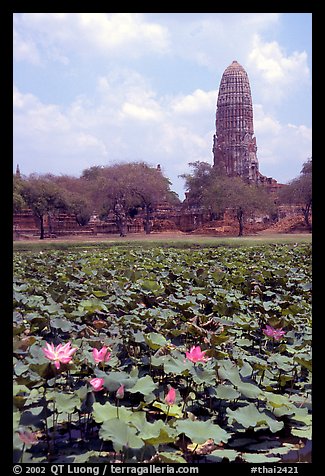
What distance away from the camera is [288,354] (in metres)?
2.74

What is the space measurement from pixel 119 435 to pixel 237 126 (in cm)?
444

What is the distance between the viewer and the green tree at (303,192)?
211 centimetres

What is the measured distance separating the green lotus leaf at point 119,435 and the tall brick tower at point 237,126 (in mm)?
1385

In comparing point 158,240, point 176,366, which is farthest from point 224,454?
point 158,240

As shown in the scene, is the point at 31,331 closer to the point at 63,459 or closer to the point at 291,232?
the point at 63,459

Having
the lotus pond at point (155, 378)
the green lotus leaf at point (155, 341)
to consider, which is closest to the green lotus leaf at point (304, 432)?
the lotus pond at point (155, 378)

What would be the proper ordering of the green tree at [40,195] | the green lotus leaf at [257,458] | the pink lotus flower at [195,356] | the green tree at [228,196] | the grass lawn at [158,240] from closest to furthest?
the green lotus leaf at [257,458]
the pink lotus flower at [195,356]
the green tree at [40,195]
the grass lawn at [158,240]
the green tree at [228,196]

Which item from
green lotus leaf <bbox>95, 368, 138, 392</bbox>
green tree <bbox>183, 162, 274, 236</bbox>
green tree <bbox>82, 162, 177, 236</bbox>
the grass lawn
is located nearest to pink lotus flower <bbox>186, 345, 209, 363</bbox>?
green lotus leaf <bbox>95, 368, 138, 392</bbox>

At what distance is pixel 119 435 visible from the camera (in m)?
1.58

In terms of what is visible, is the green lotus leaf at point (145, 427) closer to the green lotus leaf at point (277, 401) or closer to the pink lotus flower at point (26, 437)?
the pink lotus flower at point (26, 437)

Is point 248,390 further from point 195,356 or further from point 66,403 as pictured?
point 66,403

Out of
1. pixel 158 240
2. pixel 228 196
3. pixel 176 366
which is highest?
pixel 228 196

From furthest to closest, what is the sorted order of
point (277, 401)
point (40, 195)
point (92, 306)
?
point (40, 195) → point (92, 306) → point (277, 401)

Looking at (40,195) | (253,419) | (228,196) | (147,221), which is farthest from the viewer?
(228,196)
